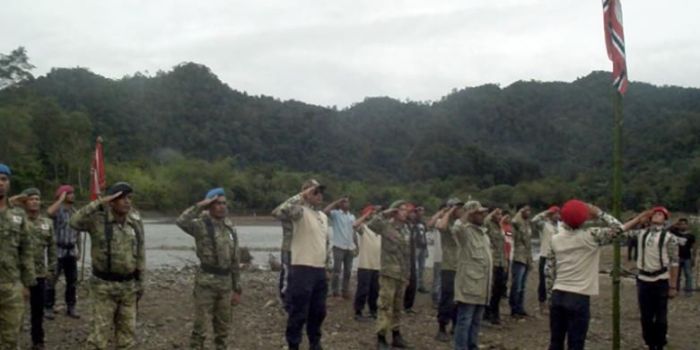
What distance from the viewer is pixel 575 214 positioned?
7.21 metres

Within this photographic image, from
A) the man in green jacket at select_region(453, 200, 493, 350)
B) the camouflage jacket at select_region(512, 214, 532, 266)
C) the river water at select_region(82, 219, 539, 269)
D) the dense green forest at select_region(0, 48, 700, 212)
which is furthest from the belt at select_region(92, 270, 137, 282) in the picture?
the dense green forest at select_region(0, 48, 700, 212)

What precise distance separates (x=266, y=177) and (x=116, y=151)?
66.0ft

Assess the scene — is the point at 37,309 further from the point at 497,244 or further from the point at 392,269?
the point at 497,244

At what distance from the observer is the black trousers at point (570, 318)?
7.22 metres

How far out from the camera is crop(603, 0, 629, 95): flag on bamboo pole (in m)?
8.12

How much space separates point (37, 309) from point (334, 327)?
4.36m

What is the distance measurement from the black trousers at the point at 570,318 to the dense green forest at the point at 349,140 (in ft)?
152

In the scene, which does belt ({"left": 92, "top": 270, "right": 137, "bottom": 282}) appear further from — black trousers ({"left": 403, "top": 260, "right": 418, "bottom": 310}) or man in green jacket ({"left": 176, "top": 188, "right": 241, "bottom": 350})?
black trousers ({"left": 403, "top": 260, "right": 418, "bottom": 310})

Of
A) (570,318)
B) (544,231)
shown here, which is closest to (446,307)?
(544,231)

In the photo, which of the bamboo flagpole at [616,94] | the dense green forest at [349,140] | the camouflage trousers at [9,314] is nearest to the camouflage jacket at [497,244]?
the bamboo flagpole at [616,94]

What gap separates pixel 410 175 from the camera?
319ft

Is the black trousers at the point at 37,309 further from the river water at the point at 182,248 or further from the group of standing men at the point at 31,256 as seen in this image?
the river water at the point at 182,248

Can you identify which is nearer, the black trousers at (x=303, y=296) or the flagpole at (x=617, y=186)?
the flagpole at (x=617, y=186)

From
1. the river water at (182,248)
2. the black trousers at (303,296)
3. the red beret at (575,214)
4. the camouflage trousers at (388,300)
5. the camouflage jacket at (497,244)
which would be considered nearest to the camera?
the red beret at (575,214)
